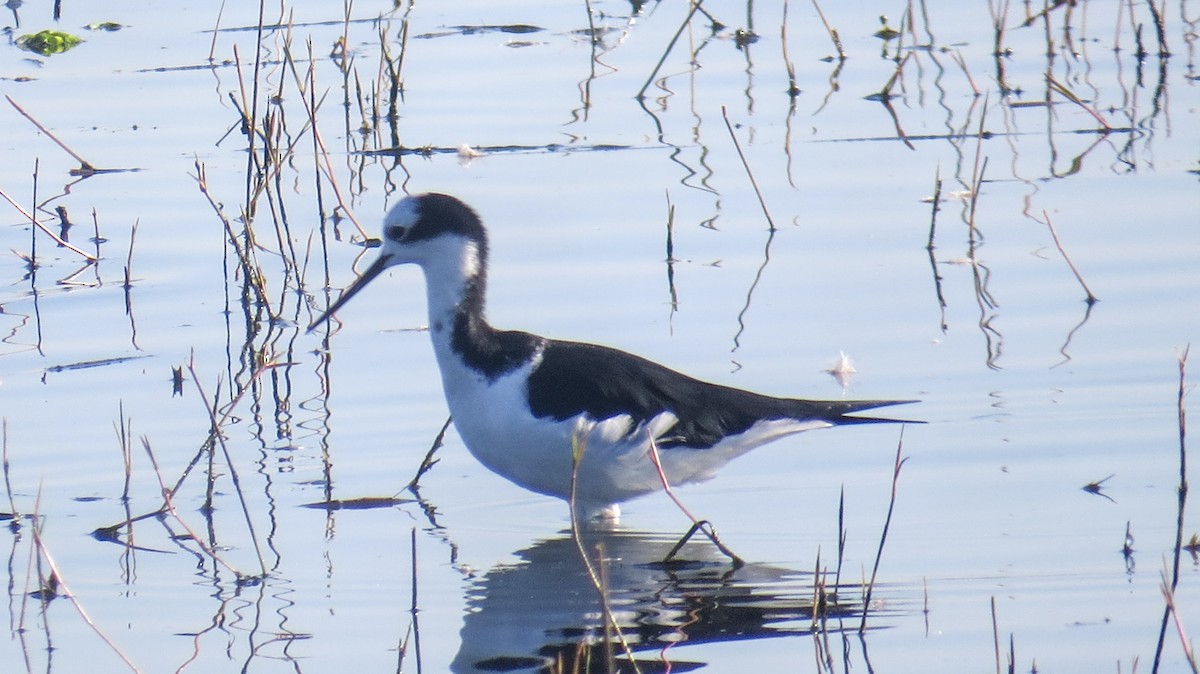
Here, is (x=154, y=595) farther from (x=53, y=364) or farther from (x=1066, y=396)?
(x=1066, y=396)

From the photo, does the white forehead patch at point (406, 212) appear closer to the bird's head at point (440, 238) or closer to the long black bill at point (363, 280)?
the bird's head at point (440, 238)

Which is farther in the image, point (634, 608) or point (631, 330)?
point (631, 330)

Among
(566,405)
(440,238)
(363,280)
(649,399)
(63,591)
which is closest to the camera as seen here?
(63,591)

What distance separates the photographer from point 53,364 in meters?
6.69

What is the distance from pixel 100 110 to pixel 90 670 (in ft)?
19.4

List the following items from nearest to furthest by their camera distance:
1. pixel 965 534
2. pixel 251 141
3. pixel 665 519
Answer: pixel 965 534 < pixel 665 519 < pixel 251 141

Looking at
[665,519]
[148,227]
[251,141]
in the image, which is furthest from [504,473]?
[148,227]

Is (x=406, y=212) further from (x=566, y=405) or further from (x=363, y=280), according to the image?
(x=566, y=405)

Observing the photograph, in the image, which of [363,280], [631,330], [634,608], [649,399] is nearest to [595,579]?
[634,608]

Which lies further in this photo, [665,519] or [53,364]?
[53,364]

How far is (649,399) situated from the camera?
554 centimetres

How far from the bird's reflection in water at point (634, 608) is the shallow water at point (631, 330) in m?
0.02

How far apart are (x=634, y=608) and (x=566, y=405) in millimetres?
732

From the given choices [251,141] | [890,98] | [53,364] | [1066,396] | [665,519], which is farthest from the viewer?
[890,98]
